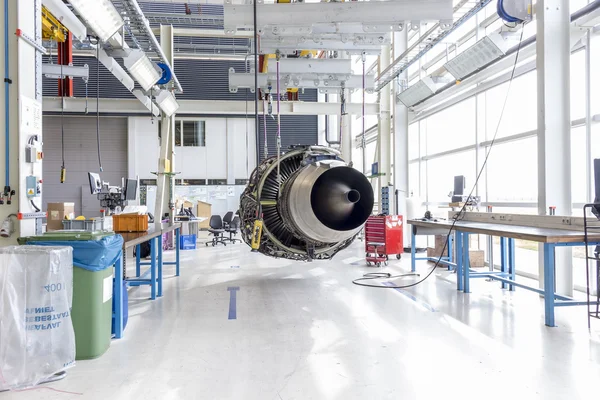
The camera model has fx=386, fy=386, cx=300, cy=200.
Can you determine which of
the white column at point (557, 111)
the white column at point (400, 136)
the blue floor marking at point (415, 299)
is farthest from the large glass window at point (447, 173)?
the blue floor marking at point (415, 299)

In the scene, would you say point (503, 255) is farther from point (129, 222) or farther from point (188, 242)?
point (188, 242)

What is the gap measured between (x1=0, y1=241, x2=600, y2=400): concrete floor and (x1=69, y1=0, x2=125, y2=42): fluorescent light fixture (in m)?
2.21

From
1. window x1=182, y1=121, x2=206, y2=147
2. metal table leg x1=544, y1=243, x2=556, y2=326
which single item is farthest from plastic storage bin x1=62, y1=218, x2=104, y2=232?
window x1=182, y1=121, x2=206, y2=147

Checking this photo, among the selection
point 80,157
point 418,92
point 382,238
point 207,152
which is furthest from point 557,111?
point 80,157

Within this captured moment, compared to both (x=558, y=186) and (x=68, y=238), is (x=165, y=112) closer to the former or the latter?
(x=68, y=238)

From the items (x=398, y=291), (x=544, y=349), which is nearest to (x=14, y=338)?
(x=544, y=349)

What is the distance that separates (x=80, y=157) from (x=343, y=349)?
11.1 meters

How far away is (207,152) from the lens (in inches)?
450

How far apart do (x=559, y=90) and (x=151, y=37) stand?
12.9 feet

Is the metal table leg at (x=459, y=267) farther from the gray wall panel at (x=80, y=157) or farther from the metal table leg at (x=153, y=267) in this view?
the gray wall panel at (x=80, y=157)

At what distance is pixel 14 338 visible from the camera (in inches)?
71.3

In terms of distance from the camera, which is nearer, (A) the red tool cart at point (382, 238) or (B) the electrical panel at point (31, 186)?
(B) the electrical panel at point (31, 186)

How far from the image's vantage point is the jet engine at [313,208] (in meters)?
2.67

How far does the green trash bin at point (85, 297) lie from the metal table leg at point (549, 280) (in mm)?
2873
